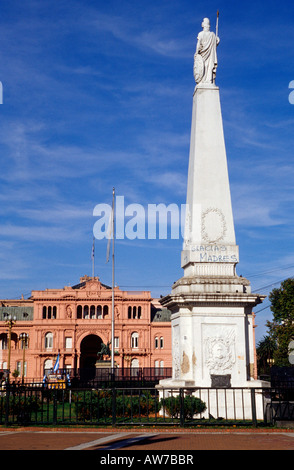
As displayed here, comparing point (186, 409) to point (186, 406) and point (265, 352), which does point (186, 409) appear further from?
point (265, 352)

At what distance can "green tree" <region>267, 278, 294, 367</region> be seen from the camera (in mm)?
49312

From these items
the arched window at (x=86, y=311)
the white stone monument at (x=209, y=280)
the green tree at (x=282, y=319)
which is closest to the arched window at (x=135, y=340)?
the arched window at (x=86, y=311)

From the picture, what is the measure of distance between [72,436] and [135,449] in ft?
8.08

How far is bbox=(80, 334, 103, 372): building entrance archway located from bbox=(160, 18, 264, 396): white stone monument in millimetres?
64142

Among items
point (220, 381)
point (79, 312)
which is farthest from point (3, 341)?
point (220, 381)

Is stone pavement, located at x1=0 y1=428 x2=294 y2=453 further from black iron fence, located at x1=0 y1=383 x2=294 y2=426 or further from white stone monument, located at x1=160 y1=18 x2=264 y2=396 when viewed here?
white stone monument, located at x1=160 y1=18 x2=264 y2=396

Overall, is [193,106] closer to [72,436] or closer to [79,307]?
[72,436]

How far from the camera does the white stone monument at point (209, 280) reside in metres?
14.0

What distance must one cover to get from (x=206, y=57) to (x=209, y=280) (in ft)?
22.7

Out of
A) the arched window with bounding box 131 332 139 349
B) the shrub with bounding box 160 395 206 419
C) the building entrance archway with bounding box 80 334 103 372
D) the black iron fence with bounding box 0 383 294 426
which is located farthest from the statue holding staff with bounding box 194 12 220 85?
the building entrance archway with bounding box 80 334 103 372

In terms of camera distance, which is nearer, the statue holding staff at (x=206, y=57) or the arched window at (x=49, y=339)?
the statue holding staff at (x=206, y=57)

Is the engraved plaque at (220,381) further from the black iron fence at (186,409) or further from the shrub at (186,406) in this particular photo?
the shrub at (186,406)

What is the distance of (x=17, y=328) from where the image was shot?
75125mm

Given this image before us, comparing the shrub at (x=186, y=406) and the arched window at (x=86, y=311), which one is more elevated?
the arched window at (x=86, y=311)
